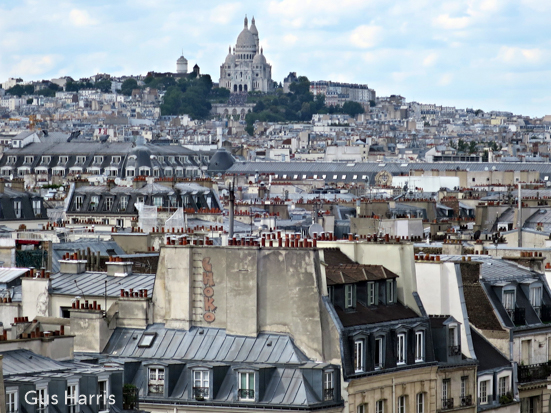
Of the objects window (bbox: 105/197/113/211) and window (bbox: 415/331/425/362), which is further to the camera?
window (bbox: 105/197/113/211)

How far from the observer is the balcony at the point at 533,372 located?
72.0ft

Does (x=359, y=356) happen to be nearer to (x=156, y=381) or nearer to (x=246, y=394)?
(x=246, y=394)

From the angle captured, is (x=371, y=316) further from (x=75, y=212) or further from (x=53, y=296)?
(x=75, y=212)

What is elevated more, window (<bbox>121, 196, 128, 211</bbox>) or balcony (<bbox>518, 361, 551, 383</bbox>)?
window (<bbox>121, 196, 128, 211</bbox>)

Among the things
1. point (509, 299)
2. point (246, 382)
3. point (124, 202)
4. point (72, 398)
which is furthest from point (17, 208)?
point (72, 398)

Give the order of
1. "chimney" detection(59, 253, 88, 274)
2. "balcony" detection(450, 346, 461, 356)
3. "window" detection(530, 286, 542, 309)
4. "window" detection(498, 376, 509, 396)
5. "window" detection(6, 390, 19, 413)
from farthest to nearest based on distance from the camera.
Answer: "window" detection(530, 286, 542, 309) → "chimney" detection(59, 253, 88, 274) → "window" detection(498, 376, 509, 396) → "balcony" detection(450, 346, 461, 356) → "window" detection(6, 390, 19, 413)

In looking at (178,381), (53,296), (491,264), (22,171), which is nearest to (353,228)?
(491,264)

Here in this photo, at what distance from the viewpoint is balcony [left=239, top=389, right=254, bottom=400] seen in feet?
57.7

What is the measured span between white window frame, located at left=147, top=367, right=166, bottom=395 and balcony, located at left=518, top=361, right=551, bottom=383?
5773mm

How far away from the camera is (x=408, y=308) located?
65.7 ft

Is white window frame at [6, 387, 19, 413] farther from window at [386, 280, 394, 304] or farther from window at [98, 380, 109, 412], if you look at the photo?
window at [386, 280, 394, 304]

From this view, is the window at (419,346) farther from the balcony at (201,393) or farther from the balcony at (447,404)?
the balcony at (201,393)

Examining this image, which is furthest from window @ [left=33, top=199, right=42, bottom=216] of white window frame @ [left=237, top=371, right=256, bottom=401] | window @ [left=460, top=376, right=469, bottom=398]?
white window frame @ [left=237, top=371, right=256, bottom=401]

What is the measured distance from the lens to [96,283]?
20.9m
